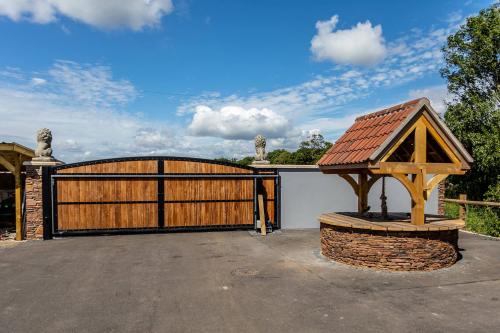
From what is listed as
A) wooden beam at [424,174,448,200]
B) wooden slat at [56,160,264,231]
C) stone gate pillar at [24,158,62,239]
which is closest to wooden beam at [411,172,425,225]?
wooden beam at [424,174,448,200]

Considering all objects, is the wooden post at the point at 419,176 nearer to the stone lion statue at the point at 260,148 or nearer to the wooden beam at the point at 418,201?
the wooden beam at the point at 418,201

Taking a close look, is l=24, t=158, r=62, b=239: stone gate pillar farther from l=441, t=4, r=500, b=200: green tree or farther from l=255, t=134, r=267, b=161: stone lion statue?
l=441, t=4, r=500, b=200: green tree

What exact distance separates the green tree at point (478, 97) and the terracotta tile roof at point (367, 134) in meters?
13.9

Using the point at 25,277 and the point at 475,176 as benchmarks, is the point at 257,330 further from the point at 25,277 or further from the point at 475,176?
the point at 475,176

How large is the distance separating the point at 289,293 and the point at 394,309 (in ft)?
6.55

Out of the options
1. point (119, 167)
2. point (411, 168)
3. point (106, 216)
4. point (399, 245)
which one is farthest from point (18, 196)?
point (411, 168)

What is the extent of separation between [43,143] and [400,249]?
42.9 feet

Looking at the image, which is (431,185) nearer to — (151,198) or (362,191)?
(362,191)

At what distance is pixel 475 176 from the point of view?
24.3 meters

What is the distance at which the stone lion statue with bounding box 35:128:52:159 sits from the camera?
13.7 metres

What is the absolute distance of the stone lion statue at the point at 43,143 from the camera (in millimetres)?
13680

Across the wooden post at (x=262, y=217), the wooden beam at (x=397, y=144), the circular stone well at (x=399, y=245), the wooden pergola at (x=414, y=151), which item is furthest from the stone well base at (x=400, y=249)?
the wooden post at (x=262, y=217)

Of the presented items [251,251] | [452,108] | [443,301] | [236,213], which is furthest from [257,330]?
[452,108]

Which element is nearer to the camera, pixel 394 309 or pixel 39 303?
pixel 394 309
